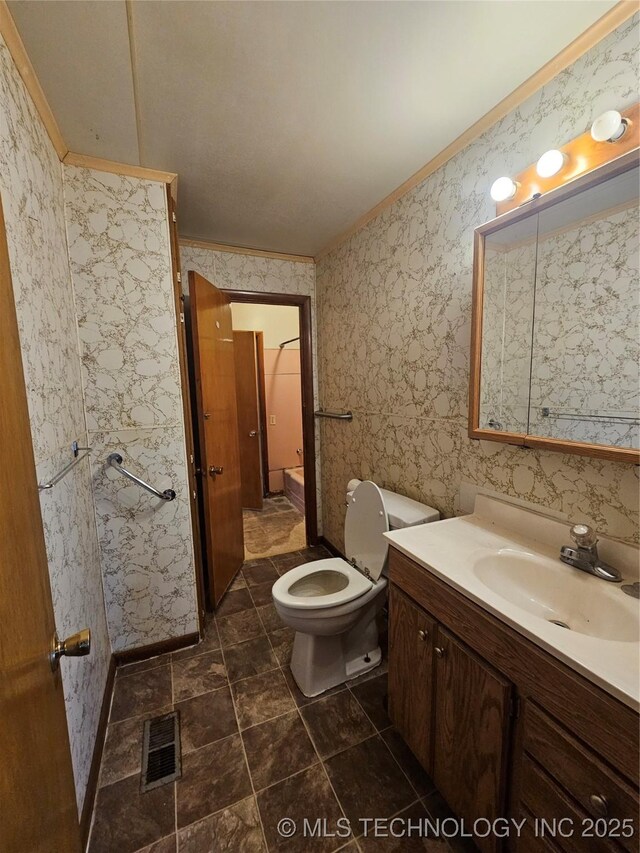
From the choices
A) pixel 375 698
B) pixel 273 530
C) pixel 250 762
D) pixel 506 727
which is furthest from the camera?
pixel 273 530

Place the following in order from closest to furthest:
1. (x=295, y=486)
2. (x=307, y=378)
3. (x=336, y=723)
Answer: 1. (x=336, y=723)
2. (x=307, y=378)
3. (x=295, y=486)

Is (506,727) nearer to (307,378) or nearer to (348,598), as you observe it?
(348,598)

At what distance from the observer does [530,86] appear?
110 centimetres

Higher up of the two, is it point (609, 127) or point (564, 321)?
point (609, 127)

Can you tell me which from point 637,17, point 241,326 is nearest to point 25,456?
point 637,17

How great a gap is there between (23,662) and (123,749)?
1.25 m

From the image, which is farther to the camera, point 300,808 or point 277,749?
point 277,749

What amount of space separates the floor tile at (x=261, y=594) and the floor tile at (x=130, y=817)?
1016mm

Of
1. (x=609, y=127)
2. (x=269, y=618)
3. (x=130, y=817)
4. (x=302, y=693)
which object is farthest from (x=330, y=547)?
(x=609, y=127)

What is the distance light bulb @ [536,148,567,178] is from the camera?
1.00 m

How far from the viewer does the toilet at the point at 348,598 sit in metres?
1.44

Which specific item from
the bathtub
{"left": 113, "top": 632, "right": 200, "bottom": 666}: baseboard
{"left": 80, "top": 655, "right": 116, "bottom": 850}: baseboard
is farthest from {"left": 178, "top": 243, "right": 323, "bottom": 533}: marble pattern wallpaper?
{"left": 80, "top": 655, "right": 116, "bottom": 850}: baseboard

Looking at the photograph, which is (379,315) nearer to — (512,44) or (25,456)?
(512,44)

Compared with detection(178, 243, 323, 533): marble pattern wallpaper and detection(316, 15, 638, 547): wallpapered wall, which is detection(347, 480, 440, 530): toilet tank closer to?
detection(316, 15, 638, 547): wallpapered wall
